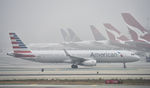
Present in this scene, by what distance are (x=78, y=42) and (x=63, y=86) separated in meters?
135

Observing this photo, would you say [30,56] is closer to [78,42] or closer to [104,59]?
[104,59]

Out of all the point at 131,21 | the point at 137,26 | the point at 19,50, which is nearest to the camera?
the point at 19,50

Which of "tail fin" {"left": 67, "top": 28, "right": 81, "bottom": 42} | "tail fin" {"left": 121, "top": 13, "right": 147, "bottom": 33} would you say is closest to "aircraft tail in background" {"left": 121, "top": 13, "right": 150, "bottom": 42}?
"tail fin" {"left": 121, "top": 13, "right": 147, "bottom": 33}

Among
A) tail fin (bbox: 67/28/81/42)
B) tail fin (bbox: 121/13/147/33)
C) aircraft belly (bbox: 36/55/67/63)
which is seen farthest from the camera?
tail fin (bbox: 67/28/81/42)

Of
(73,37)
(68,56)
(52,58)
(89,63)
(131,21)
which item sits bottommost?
(89,63)

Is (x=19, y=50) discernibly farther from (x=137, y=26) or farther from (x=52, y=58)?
(x=137, y=26)

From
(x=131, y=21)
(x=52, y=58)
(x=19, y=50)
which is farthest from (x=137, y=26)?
(x=19, y=50)

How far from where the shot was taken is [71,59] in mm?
61062

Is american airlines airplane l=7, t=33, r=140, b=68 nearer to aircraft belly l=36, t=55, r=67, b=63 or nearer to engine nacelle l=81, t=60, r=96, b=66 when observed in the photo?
aircraft belly l=36, t=55, r=67, b=63

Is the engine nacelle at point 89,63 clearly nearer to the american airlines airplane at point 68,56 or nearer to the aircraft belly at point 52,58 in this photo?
the american airlines airplane at point 68,56

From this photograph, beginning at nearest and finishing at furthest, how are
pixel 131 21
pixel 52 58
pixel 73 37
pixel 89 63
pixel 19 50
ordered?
pixel 89 63
pixel 19 50
pixel 52 58
pixel 131 21
pixel 73 37

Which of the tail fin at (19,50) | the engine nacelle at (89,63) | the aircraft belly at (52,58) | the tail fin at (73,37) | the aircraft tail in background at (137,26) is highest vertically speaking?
the tail fin at (73,37)

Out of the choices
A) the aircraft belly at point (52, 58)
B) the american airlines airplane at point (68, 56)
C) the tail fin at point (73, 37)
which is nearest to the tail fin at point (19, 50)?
the american airlines airplane at point (68, 56)

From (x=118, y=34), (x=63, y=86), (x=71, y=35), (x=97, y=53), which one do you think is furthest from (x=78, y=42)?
(x=63, y=86)
